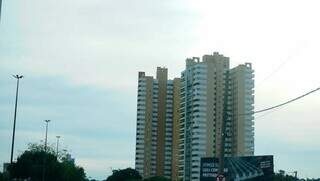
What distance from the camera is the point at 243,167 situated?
51938 millimetres

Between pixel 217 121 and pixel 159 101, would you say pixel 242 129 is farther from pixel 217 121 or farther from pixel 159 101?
pixel 159 101

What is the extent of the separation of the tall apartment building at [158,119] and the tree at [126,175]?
31.4 feet

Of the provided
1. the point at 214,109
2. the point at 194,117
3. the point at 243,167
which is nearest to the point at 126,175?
the point at 194,117

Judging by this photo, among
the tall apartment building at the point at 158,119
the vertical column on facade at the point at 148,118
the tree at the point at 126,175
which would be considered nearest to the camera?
the tall apartment building at the point at 158,119

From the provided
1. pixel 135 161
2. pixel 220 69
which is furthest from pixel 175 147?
pixel 220 69

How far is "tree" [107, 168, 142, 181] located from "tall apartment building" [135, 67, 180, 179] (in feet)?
31.4

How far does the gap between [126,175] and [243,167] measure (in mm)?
61918

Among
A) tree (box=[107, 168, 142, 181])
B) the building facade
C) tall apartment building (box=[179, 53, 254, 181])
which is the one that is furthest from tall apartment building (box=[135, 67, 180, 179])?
tall apartment building (box=[179, 53, 254, 181])

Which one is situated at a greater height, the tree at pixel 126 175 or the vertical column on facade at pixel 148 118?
the vertical column on facade at pixel 148 118

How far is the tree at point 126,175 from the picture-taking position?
350ft

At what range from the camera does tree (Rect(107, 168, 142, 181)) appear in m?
107

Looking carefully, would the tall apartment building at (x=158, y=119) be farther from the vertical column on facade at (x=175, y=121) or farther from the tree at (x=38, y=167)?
the tree at (x=38, y=167)

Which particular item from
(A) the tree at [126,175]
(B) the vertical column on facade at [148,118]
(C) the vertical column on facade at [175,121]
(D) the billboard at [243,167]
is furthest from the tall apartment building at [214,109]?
(A) the tree at [126,175]

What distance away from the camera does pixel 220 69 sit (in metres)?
59.2
